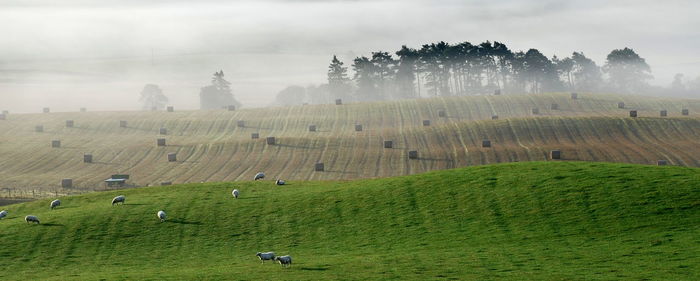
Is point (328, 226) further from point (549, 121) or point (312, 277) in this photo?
point (549, 121)

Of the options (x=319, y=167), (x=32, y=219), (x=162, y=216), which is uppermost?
(x=32, y=219)

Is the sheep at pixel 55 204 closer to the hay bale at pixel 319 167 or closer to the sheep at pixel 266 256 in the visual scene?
the sheep at pixel 266 256

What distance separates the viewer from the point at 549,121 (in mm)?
111438

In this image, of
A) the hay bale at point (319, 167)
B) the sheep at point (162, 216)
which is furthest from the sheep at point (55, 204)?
the hay bale at point (319, 167)

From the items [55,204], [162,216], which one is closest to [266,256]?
[162,216]

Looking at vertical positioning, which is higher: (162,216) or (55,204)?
(55,204)

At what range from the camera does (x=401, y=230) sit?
46.6 m

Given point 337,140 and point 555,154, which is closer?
point 555,154

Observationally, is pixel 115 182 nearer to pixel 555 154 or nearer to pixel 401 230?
pixel 401 230

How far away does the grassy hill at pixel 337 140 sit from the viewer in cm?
9106

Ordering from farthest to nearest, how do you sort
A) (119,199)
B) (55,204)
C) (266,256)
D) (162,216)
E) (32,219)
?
1. (55,204)
2. (119,199)
3. (162,216)
4. (32,219)
5. (266,256)

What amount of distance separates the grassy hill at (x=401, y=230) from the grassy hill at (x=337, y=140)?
31.5 m

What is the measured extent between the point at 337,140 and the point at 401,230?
202 feet

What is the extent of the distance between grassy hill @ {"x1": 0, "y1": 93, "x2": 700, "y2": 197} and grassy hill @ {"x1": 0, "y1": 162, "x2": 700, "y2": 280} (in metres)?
31.5
